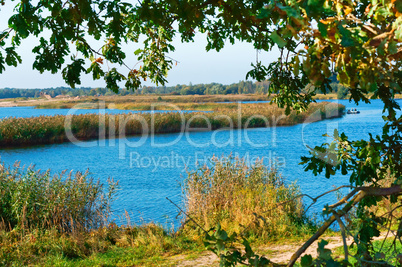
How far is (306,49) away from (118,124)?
21.0 m

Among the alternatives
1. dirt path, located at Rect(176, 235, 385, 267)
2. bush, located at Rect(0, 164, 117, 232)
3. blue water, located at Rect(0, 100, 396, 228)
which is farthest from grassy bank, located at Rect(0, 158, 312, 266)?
blue water, located at Rect(0, 100, 396, 228)

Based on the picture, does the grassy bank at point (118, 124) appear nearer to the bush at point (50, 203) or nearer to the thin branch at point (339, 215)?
the bush at point (50, 203)

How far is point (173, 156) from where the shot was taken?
15.7m

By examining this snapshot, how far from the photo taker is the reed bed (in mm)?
6930

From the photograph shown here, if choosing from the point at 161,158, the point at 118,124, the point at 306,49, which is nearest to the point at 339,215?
the point at 306,49

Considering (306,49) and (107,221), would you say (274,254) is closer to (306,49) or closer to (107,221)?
(107,221)

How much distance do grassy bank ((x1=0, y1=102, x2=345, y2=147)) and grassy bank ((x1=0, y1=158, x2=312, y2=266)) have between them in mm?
12722

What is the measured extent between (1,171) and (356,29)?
7178 mm

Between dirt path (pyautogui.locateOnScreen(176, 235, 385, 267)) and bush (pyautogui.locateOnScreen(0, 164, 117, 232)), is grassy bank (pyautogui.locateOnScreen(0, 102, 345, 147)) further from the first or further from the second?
dirt path (pyautogui.locateOnScreen(176, 235, 385, 267))

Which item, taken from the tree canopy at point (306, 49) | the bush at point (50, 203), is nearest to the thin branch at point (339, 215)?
the tree canopy at point (306, 49)

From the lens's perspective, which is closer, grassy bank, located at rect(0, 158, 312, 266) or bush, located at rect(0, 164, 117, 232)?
A: grassy bank, located at rect(0, 158, 312, 266)

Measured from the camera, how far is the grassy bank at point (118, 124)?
19219 millimetres

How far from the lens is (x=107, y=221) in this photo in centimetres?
707

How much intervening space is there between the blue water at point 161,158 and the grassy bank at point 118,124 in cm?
108
